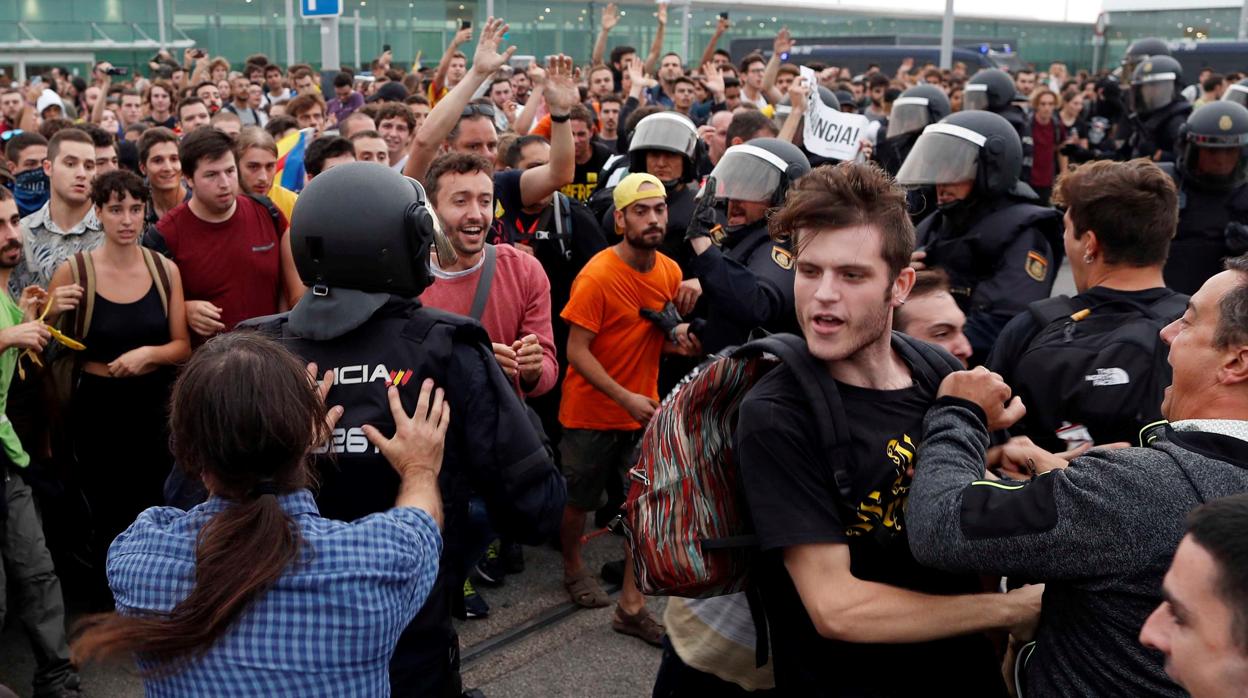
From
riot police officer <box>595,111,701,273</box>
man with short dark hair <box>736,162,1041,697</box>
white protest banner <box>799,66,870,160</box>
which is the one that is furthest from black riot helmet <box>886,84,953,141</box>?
man with short dark hair <box>736,162,1041,697</box>

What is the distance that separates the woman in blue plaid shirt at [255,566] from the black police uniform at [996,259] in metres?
3.22

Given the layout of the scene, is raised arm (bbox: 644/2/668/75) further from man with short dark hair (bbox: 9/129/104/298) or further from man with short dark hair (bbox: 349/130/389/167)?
man with short dark hair (bbox: 9/129/104/298)

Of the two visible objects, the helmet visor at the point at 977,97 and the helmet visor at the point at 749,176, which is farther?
the helmet visor at the point at 977,97

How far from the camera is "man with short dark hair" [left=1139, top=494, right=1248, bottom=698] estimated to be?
1.45 meters

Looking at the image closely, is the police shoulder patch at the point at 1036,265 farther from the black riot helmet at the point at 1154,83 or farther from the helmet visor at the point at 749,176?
the black riot helmet at the point at 1154,83

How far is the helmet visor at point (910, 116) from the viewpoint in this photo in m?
8.30

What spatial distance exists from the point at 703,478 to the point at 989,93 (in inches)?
295

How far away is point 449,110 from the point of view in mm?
5078

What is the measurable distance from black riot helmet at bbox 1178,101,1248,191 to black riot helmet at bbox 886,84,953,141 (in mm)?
2189

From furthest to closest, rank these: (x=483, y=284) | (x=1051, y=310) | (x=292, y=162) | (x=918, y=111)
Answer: (x=918, y=111) → (x=292, y=162) → (x=483, y=284) → (x=1051, y=310)

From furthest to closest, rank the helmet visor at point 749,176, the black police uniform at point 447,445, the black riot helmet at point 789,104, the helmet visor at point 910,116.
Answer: the black riot helmet at point 789,104, the helmet visor at point 910,116, the helmet visor at point 749,176, the black police uniform at point 447,445

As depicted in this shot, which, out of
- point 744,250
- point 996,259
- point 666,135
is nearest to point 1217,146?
point 996,259

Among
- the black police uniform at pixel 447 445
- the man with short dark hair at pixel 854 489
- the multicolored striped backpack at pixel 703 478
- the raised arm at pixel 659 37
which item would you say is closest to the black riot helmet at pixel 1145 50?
the raised arm at pixel 659 37

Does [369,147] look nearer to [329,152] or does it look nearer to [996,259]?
[329,152]
